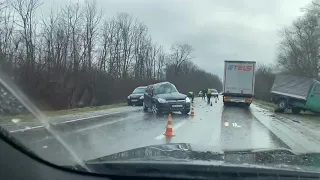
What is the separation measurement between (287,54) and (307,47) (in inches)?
317

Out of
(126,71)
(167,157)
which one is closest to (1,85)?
(167,157)

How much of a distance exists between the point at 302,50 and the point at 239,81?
3344cm

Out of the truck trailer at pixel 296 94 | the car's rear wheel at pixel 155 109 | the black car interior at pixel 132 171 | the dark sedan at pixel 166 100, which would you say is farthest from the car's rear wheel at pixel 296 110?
the black car interior at pixel 132 171

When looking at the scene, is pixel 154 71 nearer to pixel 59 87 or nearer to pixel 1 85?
pixel 59 87

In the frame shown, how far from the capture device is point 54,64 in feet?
103

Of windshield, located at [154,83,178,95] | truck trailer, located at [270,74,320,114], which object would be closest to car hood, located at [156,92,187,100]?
windshield, located at [154,83,178,95]

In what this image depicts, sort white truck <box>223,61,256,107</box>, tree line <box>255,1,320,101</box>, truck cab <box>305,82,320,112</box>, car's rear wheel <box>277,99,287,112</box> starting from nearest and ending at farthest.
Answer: truck cab <box>305,82,320,112</box>
car's rear wheel <box>277,99,287,112</box>
white truck <box>223,61,256,107</box>
tree line <box>255,1,320,101</box>

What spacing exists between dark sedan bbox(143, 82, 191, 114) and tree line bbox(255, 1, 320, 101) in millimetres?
40643

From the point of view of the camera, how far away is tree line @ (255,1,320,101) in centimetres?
5716

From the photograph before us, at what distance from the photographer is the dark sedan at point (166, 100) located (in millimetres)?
19969

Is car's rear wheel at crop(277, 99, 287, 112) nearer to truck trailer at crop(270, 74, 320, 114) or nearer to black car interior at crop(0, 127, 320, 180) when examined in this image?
truck trailer at crop(270, 74, 320, 114)

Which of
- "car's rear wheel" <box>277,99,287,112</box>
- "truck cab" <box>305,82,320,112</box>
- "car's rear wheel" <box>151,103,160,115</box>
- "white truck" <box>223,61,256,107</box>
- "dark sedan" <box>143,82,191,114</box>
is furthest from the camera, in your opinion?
"white truck" <box>223,61,256,107</box>

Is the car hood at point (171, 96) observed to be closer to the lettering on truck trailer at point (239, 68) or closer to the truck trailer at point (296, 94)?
the truck trailer at point (296, 94)

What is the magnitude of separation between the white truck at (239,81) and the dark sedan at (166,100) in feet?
41.4
